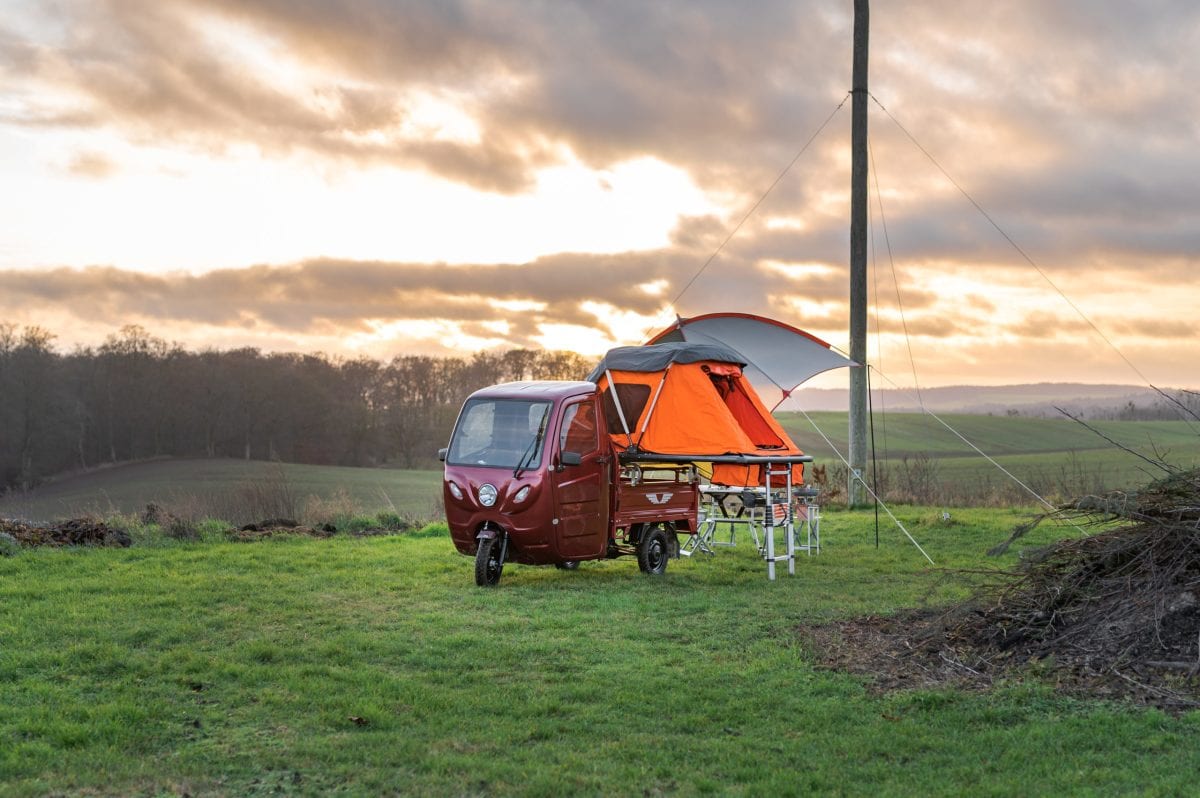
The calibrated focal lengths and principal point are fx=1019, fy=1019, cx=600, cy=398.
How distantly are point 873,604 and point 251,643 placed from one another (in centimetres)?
585

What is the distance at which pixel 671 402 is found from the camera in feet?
44.2

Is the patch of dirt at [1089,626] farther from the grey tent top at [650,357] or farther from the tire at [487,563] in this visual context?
the grey tent top at [650,357]

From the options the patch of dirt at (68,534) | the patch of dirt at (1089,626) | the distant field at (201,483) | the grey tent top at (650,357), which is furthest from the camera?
the distant field at (201,483)

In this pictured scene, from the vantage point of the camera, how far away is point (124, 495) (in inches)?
1337

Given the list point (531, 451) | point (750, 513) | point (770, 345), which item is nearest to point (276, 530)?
point (531, 451)

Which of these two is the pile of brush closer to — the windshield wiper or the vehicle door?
the vehicle door

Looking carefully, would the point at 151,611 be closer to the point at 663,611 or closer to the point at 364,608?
the point at 364,608

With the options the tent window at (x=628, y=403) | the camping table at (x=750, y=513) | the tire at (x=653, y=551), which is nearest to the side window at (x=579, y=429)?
the tire at (x=653, y=551)

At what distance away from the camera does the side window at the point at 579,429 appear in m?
11.4

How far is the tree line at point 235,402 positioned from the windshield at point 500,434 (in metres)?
30.9

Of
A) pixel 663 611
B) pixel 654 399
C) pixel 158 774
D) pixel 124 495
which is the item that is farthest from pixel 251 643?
pixel 124 495

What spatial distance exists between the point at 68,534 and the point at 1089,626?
1305cm

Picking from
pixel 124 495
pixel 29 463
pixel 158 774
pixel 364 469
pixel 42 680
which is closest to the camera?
pixel 158 774

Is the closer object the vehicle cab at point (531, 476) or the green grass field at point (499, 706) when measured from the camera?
the green grass field at point (499, 706)
